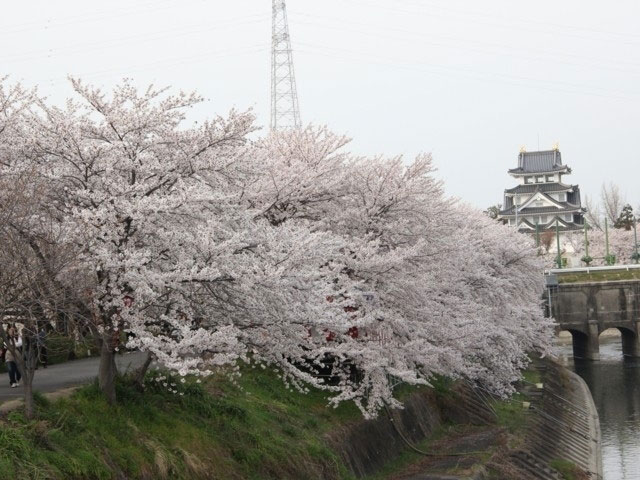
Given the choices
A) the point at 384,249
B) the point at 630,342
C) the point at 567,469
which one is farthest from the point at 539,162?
the point at 384,249

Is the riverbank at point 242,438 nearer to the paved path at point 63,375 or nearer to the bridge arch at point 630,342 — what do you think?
the paved path at point 63,375

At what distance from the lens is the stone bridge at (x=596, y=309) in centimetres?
6556

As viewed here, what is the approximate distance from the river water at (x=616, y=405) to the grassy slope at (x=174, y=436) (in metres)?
14.4

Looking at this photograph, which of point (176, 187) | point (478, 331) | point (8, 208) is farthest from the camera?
point (478, 331)

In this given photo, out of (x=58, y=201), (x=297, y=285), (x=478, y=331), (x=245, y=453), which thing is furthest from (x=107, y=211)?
(x=478, y=331)

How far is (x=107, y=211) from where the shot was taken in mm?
13992

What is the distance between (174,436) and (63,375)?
190 inches

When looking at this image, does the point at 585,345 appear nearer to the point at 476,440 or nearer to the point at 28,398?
the point at 476,440

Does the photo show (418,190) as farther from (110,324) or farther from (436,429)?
(110,324)

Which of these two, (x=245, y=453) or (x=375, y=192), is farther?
(x=375, y=192)

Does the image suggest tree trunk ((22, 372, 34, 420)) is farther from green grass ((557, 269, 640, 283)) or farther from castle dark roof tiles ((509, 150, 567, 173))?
castle dark roof tiles ((509, 150, 567, 173))

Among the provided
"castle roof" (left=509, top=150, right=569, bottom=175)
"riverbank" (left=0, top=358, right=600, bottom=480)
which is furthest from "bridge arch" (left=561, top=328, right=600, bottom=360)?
"riverbank" (left=0, top=358, right=600, bottom=480)

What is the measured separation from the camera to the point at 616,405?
43.2 meters

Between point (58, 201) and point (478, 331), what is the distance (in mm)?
15427
